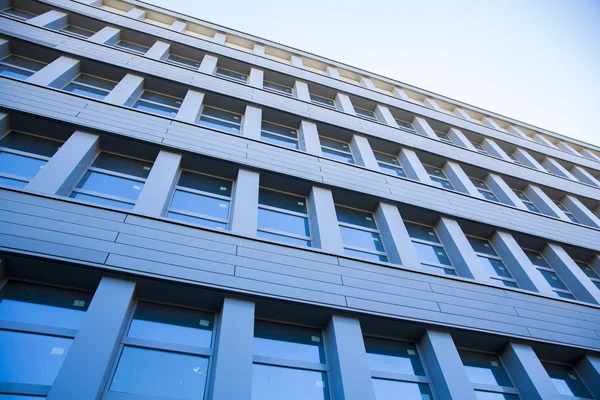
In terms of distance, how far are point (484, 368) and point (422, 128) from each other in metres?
10.7

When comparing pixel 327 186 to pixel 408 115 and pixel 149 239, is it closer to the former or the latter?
pixel 149 239

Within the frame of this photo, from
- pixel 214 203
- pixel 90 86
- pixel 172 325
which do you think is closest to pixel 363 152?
pixel 214 203

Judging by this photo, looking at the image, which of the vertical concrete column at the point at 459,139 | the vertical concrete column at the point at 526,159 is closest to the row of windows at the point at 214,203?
the vertical concrete column at the point at 459,139

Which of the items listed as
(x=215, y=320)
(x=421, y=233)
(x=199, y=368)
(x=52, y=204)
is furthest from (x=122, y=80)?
(x=421, y=233)

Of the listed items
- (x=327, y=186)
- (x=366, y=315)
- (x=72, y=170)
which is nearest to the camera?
(x=366, y=315)

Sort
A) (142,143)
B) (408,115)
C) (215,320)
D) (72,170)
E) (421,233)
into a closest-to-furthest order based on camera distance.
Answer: (215,320) → (72,170) → (142,143) → (421,233) → (408,115)

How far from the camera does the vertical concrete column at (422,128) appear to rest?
51.4ft

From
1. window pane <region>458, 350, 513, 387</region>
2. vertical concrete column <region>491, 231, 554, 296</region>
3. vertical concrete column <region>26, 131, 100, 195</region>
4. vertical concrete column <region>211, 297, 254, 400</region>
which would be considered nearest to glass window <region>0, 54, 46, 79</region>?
vertical concrete column <region>26, 131, 100, 195</region>

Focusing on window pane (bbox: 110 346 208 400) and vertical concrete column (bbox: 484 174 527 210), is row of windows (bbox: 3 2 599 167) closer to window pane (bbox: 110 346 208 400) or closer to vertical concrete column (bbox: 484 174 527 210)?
vertical concrete column (bbox: 484 174 527 210)

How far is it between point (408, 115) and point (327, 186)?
28.0ft

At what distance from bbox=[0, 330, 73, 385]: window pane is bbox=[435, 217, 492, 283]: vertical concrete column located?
8.80 metres

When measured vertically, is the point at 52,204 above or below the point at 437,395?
above

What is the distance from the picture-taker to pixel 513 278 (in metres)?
10.7

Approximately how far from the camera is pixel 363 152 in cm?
1262
